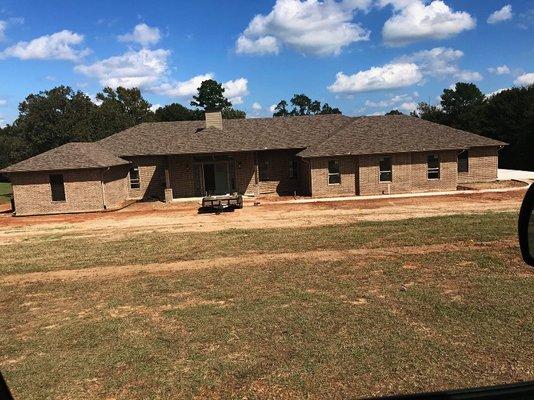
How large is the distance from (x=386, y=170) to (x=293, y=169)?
6483mm

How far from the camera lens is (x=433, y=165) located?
2852cm

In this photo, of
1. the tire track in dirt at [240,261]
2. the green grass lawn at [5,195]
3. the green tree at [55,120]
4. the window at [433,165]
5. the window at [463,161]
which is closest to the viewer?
the tire track in dirt at [240,261]

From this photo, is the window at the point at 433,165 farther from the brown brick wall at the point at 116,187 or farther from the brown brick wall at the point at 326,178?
the brown brick wall at the point at 116,187

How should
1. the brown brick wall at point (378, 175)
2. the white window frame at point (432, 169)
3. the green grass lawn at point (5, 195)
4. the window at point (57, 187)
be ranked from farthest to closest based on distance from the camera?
the green grass lawn at point (5, 195) < the white window frame at point (432, 169) < the brown brick wall at point (378, 175) < the window at point (57, 187)

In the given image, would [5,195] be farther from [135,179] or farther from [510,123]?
[510,123]

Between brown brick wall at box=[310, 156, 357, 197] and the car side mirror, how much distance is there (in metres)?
25.2

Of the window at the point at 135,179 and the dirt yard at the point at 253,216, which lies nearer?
the dirt yard at the point at 253,216

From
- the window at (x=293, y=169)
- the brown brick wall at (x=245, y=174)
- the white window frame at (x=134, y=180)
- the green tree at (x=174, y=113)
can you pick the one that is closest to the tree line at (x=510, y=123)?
the window at (x=293, y=169)

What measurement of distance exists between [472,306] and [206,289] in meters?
5.38

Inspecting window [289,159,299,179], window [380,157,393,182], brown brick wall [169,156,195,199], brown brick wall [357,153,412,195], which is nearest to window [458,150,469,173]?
brown brick wall [357,153,412,195]

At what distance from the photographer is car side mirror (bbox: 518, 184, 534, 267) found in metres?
2.08

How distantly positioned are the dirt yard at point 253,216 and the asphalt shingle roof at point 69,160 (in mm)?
2827

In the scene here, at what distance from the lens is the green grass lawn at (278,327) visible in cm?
582

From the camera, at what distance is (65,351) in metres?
7.01
